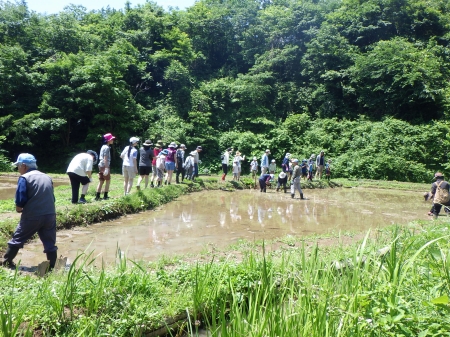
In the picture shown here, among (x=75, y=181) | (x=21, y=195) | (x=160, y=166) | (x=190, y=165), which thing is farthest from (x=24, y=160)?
(x=190, y=165)

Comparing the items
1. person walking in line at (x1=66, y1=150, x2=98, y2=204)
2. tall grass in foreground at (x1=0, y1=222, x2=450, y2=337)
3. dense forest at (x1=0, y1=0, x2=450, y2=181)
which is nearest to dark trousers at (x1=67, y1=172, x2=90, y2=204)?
person walking in line at (x1=66, y1=150, x2=98, y2=204)

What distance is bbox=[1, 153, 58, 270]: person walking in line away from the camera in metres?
4.98

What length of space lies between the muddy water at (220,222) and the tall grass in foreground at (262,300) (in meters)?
0.65

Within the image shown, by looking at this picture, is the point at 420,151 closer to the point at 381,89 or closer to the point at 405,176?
the point at 405,176

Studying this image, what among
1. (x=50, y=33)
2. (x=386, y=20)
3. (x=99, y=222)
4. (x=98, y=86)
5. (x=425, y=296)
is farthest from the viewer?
(x=386, y=20)

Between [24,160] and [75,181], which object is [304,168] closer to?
[75,181]

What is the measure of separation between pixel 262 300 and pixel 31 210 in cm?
348

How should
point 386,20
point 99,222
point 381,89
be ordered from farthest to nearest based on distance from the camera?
point 386,20 < point 381,89 < point 99,222

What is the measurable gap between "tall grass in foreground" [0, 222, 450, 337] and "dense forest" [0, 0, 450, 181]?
23.9 m

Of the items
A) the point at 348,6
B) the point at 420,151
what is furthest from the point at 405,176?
the point at 348,6

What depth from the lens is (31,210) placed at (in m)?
4.98

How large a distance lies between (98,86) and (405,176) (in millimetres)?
22475

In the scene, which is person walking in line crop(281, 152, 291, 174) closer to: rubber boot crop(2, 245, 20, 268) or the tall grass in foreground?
the tall grass in foreground

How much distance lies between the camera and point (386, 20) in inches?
1417
